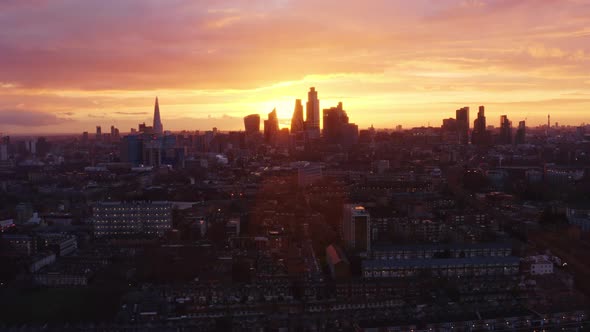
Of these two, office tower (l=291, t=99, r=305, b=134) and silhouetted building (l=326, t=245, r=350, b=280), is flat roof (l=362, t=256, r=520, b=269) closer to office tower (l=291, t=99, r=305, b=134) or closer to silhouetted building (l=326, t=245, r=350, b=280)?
silhouetted building (l=326, t=245, r=350, b=280)

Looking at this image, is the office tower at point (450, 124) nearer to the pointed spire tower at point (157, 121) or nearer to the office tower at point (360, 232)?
the pointed spire tower at point (157, 121)

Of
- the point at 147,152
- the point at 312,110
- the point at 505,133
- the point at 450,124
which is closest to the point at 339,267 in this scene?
the point at 147,152

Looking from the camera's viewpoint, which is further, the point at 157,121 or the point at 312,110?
the point at 312,110

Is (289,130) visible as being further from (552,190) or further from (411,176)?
(552,190)

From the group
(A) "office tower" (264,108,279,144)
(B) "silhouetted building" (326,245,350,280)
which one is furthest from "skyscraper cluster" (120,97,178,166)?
(B) "silhouetted building" (326,245,350,280)

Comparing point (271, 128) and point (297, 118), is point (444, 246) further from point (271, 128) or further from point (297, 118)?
point (297, 118)

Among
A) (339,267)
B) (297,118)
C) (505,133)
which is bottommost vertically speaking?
(339,267)
